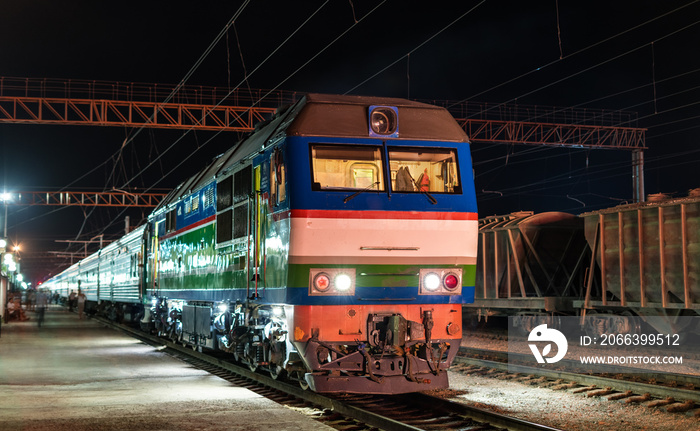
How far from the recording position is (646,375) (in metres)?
12.3

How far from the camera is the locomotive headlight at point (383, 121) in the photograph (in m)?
10.3

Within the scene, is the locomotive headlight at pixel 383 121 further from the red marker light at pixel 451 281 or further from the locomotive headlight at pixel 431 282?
the red marker light at pixel 451 281

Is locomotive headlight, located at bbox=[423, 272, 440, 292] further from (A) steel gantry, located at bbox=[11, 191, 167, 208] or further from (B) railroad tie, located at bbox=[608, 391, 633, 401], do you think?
(A) steel gantry, located at bbox=[11, 191, 167, 208]

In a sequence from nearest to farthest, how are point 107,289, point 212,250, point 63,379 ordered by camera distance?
point 63,379 → point 212,250 → point 107,289

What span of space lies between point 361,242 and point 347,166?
1077 millimetres

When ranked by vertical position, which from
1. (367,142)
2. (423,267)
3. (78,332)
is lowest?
Result: (78,332)

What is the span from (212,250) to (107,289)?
85.5ft

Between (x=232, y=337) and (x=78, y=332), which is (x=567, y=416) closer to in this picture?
(x=232, y=337)

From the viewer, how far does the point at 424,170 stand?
1051cm

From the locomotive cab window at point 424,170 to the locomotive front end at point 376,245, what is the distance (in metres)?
0.01

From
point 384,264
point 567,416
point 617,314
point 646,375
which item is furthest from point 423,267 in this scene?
point 617,314

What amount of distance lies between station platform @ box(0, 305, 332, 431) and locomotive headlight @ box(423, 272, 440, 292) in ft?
8.06

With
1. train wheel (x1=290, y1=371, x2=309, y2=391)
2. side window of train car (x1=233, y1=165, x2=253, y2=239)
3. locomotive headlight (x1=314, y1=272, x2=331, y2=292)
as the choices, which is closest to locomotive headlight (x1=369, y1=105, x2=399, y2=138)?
locomotive headlight (x1=314, y1=272, x2=331, y2=292)

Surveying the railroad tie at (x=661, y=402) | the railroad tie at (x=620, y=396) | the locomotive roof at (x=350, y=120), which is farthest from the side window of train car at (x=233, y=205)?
the railroad tie at (x=661, y=402)
